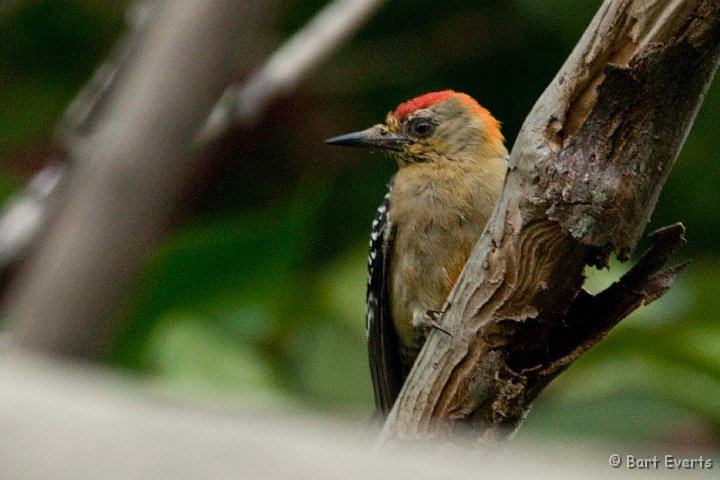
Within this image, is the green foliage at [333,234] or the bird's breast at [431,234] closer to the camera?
the bird's breast at [431,234]

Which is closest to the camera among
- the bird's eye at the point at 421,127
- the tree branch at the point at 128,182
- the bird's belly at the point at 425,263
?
the tree branch at the point at 128,182

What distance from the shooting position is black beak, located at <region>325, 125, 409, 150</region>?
14.6 feet

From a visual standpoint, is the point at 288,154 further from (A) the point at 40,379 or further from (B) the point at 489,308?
(A) the point at 40,379

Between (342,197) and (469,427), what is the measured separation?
3.84m

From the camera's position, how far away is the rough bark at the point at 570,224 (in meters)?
2.35

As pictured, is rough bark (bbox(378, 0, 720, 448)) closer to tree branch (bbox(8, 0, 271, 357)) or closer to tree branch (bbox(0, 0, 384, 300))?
tree branch (bbox(8, 0, 271, 357))

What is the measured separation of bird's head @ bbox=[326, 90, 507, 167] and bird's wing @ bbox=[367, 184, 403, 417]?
280mm

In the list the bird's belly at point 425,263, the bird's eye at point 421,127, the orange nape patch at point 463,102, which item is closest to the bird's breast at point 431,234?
the bird's belly at point 425,263

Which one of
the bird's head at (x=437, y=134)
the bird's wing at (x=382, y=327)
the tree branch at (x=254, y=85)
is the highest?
the tree branch at (x=254, y=85)

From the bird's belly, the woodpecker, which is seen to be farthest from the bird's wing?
the bird's belly

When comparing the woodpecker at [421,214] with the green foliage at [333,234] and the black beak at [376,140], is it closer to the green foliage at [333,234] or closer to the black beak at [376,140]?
the black beak at [376,140]

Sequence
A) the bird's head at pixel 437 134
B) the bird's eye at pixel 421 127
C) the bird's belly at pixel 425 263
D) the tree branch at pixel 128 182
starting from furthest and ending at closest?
the bird's eye at pixel 421 127 < the bird's head at pixel 437 134 < the bird's belly at pixel 425 263 < the tree branch at pixel 128 182

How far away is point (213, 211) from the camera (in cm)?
700

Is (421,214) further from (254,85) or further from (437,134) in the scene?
(254,85)
